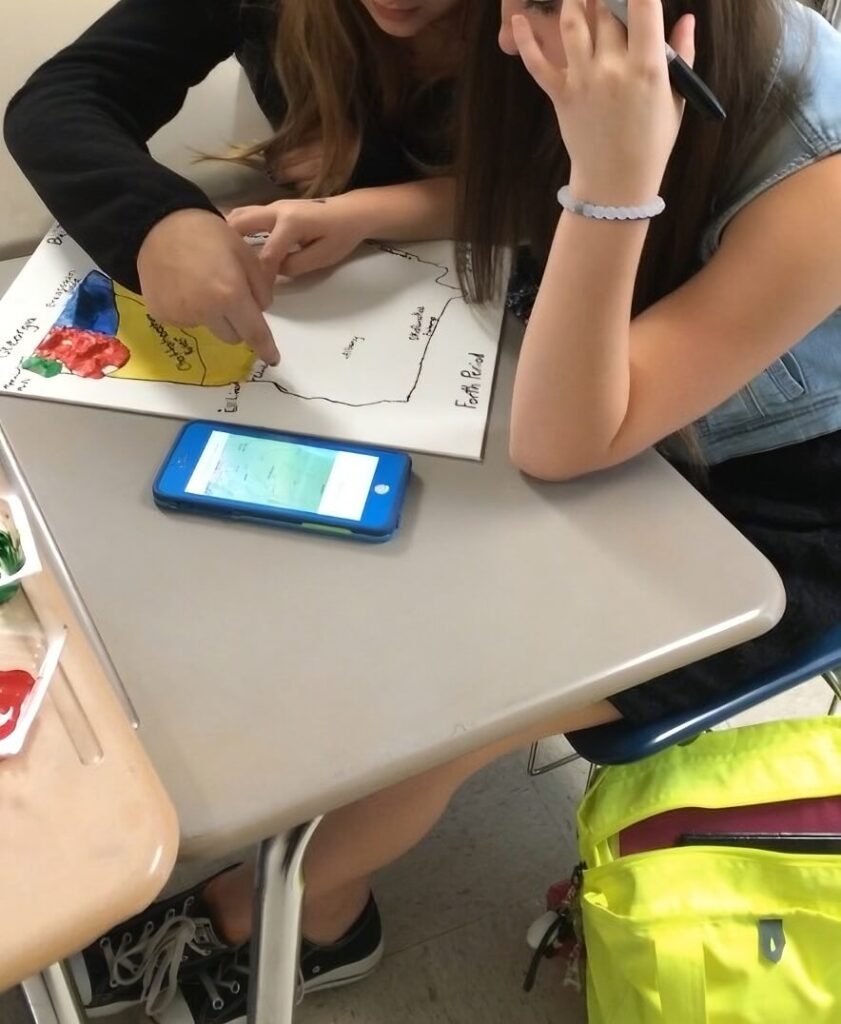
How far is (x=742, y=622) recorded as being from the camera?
0.52 m

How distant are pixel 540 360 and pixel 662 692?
0.26 m

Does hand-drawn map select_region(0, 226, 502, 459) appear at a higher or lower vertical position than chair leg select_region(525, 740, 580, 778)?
higher

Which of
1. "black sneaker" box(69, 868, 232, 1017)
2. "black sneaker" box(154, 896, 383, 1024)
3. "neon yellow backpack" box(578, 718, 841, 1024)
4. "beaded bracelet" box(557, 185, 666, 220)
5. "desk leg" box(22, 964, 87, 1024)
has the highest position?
"beaded bracelet" box(557, 185, 666, 220)

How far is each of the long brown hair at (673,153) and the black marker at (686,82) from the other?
62mm

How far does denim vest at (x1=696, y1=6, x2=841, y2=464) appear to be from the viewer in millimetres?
617

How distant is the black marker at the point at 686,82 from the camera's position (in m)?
0.52

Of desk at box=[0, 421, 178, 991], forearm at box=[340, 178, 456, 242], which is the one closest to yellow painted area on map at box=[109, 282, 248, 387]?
forearm at box=[340, 178, 456, 242]

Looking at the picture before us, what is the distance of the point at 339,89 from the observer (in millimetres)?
857

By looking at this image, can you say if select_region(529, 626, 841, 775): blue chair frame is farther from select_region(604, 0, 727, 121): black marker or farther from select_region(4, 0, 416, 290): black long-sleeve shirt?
select_region(4, 0, 416, 290): black long-sleeve shirt

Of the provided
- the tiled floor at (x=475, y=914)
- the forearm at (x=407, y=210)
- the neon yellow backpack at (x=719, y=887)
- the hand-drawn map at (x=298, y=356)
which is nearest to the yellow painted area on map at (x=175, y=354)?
the hand-drawn map at (x=298, y=356)

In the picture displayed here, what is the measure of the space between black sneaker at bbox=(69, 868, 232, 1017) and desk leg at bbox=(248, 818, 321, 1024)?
282mm

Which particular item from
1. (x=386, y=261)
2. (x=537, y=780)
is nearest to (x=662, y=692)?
(x=386, y=261)

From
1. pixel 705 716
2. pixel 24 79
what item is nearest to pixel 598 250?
pixel 705 716

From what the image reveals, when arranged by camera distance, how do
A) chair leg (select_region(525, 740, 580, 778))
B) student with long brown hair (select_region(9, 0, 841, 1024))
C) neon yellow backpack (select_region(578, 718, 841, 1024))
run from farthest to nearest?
chair leg (select_region(525, 740, 580, 778))
neon yellow backpack (select_region(578, 718, 841, 1024))
student with long brown hair (select_region(9, 0, 841, 1024))
